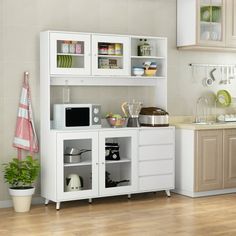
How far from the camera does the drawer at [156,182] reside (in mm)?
6047

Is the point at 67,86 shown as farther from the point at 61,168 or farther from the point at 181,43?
the point at 181,43

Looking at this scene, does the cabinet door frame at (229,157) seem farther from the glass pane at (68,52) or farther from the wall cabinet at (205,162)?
the glass pane at (68,52)

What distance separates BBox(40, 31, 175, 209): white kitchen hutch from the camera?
560cm

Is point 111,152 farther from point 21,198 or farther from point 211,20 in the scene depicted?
point 211,20

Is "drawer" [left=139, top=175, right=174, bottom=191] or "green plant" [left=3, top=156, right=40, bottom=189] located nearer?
"green plant" [left=3, top=156, right=40, bottom=189]

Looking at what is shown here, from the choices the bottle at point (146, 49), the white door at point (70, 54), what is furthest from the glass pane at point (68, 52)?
the bottle at point (146, 49)

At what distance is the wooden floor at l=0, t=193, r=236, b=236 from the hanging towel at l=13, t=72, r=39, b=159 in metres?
0.64

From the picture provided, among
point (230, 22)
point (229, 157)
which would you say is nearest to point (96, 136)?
point (229, 157)

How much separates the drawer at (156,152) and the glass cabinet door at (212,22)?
1300mm

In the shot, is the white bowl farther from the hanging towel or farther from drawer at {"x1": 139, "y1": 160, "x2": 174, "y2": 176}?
the hanging towel

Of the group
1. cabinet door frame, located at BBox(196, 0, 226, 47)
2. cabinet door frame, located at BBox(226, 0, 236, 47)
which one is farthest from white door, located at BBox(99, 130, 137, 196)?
cabinet door frame, located at BBox(226, 0, 236, 47)

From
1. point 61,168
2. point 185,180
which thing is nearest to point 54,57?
point 61,168

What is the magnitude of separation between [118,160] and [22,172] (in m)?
1.05

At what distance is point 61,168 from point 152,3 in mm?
2287
